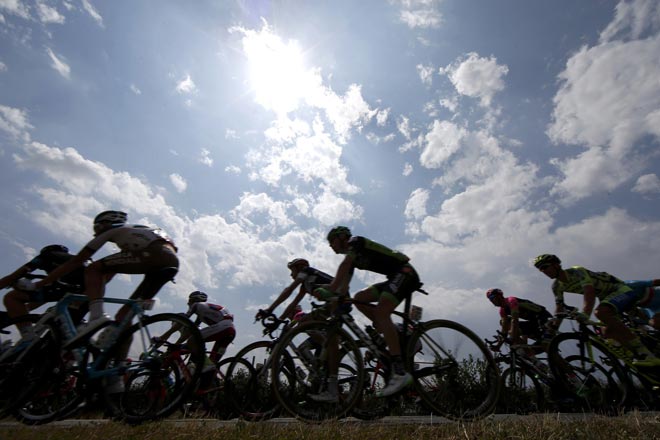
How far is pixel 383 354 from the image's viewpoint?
445 centimetres

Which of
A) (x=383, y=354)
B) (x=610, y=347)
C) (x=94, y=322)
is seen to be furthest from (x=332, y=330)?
(x=610, y=347)

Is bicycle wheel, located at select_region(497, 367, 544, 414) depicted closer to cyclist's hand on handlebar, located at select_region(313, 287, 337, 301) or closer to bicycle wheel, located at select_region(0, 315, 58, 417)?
cyclist's hand on handlebar, located at select_region(313, 287, 337, 301)

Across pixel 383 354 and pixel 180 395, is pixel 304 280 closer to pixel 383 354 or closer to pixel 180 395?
pixel 383 354

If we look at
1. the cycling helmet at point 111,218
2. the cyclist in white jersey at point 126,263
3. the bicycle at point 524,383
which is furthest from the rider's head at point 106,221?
the bicycle at point 524,383

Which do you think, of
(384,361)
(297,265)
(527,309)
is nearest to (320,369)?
(384,361)

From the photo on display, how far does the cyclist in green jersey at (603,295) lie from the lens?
606 cm

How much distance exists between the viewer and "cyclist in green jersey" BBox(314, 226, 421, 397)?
177 inches

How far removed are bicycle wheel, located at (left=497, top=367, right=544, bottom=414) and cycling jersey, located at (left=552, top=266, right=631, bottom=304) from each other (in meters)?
1.70

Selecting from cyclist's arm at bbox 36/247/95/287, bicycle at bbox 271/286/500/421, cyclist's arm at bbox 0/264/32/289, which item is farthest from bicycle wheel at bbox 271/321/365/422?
cyclist's arm at bbox 0/264/32/289

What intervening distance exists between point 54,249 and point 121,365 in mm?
2654

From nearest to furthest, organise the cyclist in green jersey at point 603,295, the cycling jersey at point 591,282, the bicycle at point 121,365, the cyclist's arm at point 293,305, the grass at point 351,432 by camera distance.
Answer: the grass at point 351,432, the bicycle at point 121,365, the cyclist in green jersey at point 603,295, the cyclist's arm at point 293,305, the cycling jersey at point 591,282

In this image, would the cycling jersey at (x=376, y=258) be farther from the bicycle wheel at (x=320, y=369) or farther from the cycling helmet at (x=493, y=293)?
the cycling helmet at (x=493, y=293)

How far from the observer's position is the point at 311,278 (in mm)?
6641

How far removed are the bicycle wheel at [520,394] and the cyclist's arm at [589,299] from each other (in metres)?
1.84
